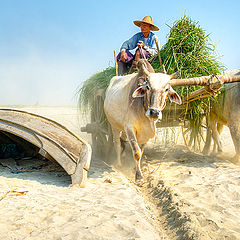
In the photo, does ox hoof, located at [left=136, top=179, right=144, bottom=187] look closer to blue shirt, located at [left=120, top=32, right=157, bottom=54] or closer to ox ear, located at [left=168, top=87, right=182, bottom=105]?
ox ear, located at [left=168, top=87, right=182, bottom=105]

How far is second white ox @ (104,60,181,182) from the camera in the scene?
136 inches

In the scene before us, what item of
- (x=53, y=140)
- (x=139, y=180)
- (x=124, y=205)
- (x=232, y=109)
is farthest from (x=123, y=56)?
(x=124, y=205)

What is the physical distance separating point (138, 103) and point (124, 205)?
1657mm

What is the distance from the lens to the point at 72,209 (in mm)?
2672

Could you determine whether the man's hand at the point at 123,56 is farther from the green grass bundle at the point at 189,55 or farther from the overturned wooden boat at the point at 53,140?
the overturned wooden boat at the point at 53,140

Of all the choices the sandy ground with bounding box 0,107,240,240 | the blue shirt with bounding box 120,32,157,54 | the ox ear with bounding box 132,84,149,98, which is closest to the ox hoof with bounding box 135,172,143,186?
the sandy ground with bounding box 0,107,240,240

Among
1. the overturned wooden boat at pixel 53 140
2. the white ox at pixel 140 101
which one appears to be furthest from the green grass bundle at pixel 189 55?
the overturned wooden boat at pixel 53 140

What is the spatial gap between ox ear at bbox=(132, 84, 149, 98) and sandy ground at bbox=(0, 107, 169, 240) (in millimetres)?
1221

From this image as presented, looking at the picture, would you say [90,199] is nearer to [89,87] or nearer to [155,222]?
[155,222]

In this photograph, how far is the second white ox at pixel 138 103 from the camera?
11.3 ft

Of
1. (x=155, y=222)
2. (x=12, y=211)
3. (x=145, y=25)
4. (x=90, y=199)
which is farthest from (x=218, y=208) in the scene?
(x=145, y=25)

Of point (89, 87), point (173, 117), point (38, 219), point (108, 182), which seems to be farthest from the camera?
point (89, 87)

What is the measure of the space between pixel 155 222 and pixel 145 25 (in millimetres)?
4113

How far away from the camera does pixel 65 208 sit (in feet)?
8.82
